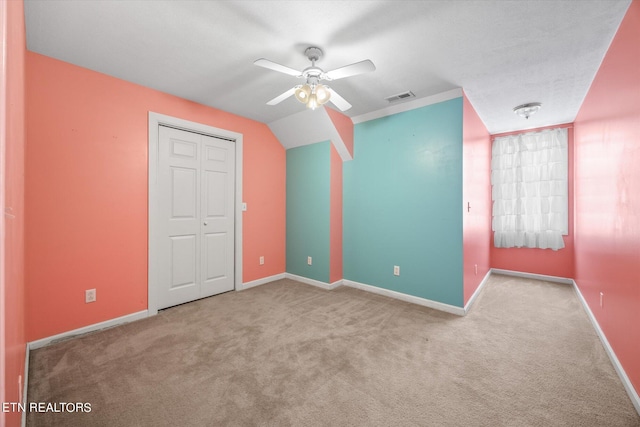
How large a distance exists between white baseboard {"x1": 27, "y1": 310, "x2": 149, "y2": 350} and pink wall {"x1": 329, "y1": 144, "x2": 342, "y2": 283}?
2.36 meters

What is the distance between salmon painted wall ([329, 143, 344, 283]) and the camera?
12.9 feet

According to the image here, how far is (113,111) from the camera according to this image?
8.71ft

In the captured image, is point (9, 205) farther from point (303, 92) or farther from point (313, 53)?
point (313, 53)

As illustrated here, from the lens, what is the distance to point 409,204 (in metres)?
3.37

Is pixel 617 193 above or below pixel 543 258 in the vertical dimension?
above

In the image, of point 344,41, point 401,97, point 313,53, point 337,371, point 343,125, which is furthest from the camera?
point 343,125

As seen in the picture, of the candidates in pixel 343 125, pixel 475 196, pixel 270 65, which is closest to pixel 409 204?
pixel 475 196

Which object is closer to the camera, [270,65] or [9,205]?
[9,205]

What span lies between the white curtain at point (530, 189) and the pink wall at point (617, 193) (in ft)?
4.16

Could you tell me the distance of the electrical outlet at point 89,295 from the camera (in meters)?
2.50

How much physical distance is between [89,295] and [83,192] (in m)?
0.98

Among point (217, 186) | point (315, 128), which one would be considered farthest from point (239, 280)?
point (315, 128)

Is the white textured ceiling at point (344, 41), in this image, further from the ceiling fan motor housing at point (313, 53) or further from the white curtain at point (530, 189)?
the white curtain at point (530, 189)

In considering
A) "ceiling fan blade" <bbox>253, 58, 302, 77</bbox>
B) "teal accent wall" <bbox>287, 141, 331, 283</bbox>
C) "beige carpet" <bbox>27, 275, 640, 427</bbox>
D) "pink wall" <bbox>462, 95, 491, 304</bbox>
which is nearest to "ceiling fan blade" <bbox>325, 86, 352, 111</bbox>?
"ceiling fan blade" <bbox>253, 58, 302, 77</bbox>
